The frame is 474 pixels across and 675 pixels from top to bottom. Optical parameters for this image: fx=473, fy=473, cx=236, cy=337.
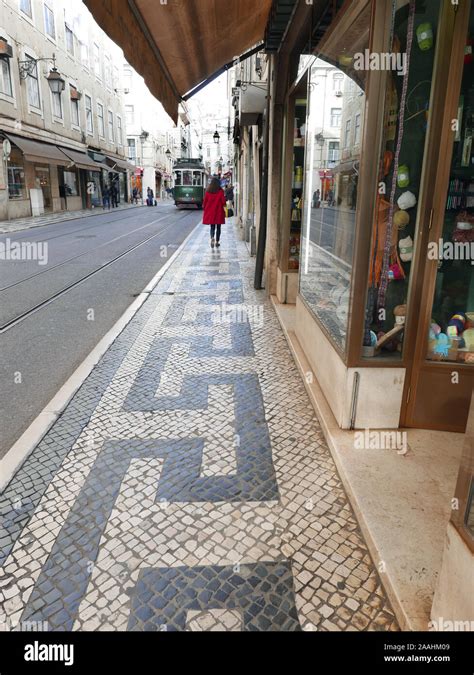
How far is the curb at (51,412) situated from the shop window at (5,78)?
1976cm

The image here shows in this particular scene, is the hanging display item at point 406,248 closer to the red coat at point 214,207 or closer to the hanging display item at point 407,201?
Answer: the hanging display item at point 407,201

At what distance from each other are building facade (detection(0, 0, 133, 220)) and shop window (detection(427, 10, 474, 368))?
15989mm

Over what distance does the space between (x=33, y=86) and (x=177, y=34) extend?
23309mm

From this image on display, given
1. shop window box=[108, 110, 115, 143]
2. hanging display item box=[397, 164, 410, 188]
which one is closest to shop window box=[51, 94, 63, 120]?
shop window box=[108, 110, 115, 143]

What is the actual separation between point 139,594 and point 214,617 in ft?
1.18

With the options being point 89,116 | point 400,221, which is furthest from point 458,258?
point 89,116

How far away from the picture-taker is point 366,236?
9.90 ft

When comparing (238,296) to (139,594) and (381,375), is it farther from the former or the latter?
(139,594)

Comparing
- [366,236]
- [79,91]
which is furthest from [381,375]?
[79,91]

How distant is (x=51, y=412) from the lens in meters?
3.71

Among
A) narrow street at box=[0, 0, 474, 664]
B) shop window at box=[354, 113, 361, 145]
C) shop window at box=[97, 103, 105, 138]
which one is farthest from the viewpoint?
shop window at box=[97, 103, 105, 138]

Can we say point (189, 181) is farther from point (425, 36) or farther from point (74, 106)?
point (425, 36)

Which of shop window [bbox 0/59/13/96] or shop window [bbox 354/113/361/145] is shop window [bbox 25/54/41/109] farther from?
shop window [bbox 354/113/361/145]

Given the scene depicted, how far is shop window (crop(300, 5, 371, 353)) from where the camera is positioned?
3.30 m
